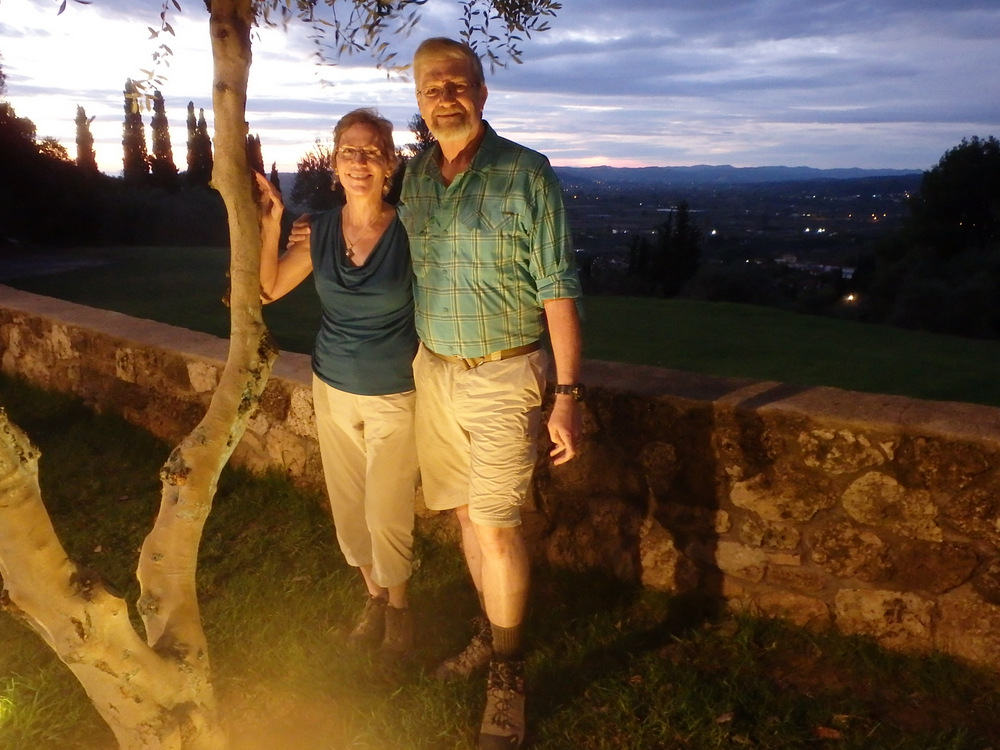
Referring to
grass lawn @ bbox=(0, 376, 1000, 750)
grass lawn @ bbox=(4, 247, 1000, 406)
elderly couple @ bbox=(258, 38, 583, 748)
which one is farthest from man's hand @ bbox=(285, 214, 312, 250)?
grass lawn @ bbox=(4, 247, 1000, 406)

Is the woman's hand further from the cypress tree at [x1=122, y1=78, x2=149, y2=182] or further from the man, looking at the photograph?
the cypress tree at [x1=122, y1=78, x2=149, y2=182]

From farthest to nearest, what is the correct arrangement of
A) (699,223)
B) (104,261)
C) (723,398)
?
1. (699,223)
2. (104,261)
3. (723,398)

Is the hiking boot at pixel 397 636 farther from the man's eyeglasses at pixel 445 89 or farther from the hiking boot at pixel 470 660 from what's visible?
the man's eyeglasses at pixel 445 89

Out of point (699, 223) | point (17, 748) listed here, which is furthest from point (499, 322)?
point (699, 223)

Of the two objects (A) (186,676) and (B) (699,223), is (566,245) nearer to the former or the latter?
Answer: (A) (186,676)

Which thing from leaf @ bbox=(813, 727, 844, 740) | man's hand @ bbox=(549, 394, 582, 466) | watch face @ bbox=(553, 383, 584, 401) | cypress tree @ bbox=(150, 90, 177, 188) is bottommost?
leaf @ bbox=(813, 727, 844, 740)

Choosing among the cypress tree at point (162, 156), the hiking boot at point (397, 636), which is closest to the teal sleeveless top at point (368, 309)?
the hiking boot at point (397, 636)

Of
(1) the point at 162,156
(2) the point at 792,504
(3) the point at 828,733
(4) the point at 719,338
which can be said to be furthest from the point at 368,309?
(1) the point at 162,156

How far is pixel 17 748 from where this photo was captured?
2.41 meters

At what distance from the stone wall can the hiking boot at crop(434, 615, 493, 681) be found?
575 mm

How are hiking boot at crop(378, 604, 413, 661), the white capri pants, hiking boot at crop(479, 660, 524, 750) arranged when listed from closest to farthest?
hiking boot at crop(479, 660, 524, 750)
the white capri pants
hiking boot at crop(378, 604, 413, 661)

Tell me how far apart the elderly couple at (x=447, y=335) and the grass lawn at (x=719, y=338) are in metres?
2.51

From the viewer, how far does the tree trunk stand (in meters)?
1.83

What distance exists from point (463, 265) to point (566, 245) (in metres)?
0.29
